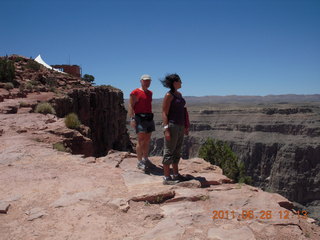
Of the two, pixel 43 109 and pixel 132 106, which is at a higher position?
pixel 132 106

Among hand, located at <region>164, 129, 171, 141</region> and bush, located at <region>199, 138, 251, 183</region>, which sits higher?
hand, located at <region>164, 129, 171, 141</region>

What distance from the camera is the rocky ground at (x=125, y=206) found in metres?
3.09

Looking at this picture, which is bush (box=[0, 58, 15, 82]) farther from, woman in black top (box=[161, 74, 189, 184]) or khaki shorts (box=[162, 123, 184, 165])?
khaki shorts (box=[162, 123, 184, 165])

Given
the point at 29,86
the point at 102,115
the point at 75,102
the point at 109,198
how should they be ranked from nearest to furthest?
the point at 109,198
the point at 29,86
the point at 75,102
the point at 102,115

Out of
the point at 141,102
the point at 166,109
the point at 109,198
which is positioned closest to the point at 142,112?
the point at 141,102

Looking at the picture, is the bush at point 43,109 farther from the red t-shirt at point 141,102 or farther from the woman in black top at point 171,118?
the woman in black top at point 171,118

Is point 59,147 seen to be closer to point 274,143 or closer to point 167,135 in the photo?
point 167,135

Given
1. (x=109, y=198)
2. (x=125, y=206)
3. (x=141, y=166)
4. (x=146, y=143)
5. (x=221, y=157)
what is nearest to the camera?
(x=125, y=206)

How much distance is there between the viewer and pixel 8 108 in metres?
11.1

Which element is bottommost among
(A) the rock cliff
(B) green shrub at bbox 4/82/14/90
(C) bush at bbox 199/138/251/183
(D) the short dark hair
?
(A) the rock cliff

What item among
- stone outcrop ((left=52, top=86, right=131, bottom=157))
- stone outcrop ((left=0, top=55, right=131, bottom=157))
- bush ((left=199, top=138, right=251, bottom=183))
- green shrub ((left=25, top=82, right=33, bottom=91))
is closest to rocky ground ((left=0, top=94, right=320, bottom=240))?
stone outcrop ((left=0, top=55, right=131, bottom=157))

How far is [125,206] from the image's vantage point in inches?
146

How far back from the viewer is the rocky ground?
10.1 ft
